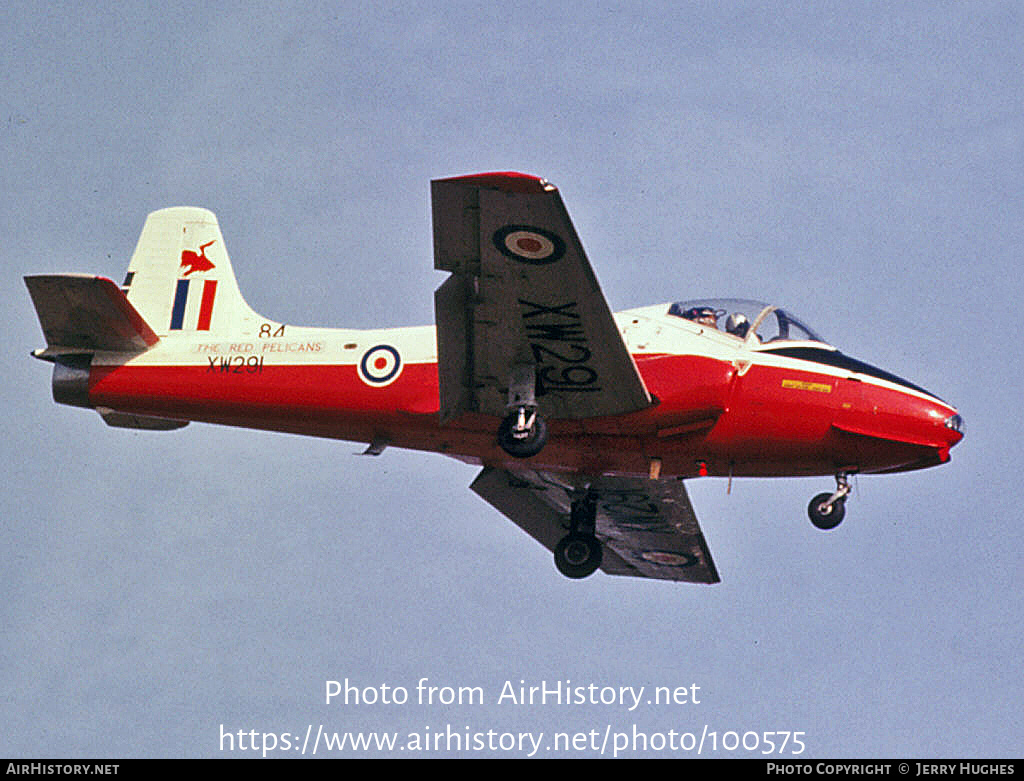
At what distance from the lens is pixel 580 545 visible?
25.5 meters

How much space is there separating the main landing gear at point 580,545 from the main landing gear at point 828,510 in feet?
14.9

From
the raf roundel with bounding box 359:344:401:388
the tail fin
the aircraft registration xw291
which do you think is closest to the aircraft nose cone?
the aircraft registration xw291

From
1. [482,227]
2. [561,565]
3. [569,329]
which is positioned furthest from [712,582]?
[482,227]

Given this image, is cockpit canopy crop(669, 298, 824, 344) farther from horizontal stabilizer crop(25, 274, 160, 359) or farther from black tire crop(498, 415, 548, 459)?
horizontal stabilizer crop(25, 274, 160, 359)

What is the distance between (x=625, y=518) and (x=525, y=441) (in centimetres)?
606

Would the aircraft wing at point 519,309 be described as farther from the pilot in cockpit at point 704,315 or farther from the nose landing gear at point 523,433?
the pilot in cockpit at point 704,315

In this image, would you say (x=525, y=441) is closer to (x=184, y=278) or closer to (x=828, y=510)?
(x=828, y=510)

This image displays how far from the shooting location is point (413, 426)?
23.1 m

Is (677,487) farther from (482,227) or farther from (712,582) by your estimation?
(482,227)

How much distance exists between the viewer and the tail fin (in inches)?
971

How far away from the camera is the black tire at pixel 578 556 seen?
83.6 ft

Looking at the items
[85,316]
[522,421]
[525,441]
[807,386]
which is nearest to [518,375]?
[522,421]

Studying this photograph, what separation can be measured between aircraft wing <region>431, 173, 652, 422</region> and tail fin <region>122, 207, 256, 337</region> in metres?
4.84

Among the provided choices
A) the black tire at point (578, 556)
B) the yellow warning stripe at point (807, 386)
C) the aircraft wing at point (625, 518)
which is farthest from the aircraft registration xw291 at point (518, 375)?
the black tire at point (578, 556)
